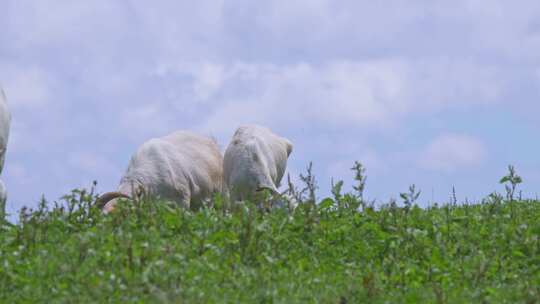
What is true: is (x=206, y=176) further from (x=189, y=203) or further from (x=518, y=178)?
(x=518, y=178)

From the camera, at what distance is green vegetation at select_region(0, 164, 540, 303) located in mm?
7602

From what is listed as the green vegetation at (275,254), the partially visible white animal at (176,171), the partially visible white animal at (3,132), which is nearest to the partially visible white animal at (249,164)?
the partially visible white animal at (176,171)

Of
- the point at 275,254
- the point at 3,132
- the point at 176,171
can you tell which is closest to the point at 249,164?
the point at 176,171

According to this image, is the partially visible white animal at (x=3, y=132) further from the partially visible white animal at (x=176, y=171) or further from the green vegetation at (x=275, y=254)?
the partially visible white animal at (x=176, y=171)

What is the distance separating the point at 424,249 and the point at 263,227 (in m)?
1.43

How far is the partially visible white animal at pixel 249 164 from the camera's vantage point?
658 inches

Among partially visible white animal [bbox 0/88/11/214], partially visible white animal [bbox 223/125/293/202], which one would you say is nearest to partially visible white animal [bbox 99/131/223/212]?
partially visible white animal [bbox 223/125/293/202]

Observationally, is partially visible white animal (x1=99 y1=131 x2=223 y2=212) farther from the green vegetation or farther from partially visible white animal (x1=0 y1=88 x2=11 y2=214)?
the green vegetation

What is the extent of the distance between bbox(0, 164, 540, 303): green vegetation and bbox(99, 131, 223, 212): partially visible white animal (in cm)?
635

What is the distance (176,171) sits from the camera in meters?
16.8

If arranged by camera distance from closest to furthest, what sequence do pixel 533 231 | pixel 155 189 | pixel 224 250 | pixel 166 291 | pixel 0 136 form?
pixel 166 291 → pixel 224 250 → pixel 533 231 → pixel 0 136 → pixel 155 189

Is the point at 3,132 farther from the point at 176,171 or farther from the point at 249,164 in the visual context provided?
the point at 249,164

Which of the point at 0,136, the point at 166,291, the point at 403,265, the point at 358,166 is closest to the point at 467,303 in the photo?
the point at 403,265

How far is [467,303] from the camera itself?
762 centimetres
